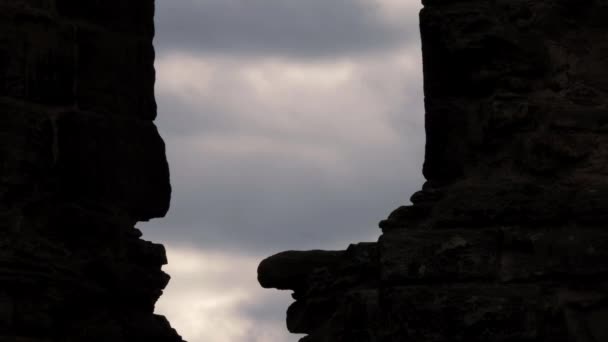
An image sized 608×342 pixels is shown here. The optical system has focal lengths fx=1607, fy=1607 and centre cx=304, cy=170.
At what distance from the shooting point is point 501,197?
14.5 feet

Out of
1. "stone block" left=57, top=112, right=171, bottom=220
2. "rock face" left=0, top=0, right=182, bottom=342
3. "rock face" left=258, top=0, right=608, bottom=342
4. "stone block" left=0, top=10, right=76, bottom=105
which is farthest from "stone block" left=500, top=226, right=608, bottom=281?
"stone block" left=0, top=10, right=76, bottom=105

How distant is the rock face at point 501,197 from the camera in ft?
14.2

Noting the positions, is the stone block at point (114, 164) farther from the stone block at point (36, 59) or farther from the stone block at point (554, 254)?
the stone block at point (554, 254)

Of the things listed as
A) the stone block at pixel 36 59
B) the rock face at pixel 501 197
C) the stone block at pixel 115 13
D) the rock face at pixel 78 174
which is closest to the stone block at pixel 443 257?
the rock face at pixel 501 197

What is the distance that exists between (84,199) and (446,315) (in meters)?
1.79

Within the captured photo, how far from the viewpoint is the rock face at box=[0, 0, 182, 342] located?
17.7ft

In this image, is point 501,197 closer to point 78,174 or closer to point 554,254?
point 554,254

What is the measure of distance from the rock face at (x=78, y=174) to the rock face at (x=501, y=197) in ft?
3.78

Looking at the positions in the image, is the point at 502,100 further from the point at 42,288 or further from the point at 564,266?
the point at 42,288

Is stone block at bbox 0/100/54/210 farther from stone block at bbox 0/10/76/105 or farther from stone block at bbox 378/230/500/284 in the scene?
stone block at bbox 378/230/500/284

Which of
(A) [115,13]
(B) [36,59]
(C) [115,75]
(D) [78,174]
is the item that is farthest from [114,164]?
(A) [115,13]

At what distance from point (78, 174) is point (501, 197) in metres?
1.81

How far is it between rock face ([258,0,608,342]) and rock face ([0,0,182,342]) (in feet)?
3.78

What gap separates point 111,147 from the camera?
5770 mm
